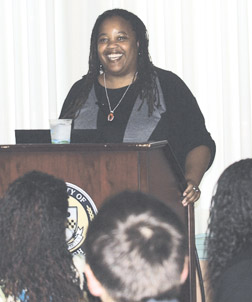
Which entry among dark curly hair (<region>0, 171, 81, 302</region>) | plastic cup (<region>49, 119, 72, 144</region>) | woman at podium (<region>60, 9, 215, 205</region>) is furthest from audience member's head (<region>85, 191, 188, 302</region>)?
woman at podium (<region>60, 9, 215, 205</region>)

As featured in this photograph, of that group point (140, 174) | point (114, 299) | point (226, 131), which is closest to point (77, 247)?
point (140, 174)

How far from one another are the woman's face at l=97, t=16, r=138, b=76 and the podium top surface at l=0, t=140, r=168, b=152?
2.19 feet

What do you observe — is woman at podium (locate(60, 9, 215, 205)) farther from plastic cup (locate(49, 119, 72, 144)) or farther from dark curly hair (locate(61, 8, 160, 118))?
plastic cup (locate(49, 119, 72, 144))

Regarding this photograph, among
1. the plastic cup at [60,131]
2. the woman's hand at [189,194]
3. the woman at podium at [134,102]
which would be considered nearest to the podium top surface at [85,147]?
the plastic cup at [60,131]

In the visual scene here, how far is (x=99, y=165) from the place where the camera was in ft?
7.29

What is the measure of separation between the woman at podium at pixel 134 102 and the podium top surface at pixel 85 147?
0.48m

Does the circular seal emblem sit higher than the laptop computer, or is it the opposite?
the laptop computer

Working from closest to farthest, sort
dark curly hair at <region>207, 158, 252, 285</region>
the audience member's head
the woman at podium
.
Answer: the audience member's head, dark curly hair at <region>207, 158, 252, 285</region>, the woman at podium

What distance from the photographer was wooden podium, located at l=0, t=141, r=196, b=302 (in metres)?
2.18

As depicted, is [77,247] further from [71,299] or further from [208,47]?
[208,47]

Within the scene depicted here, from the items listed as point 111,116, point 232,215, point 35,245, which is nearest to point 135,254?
point 35,245

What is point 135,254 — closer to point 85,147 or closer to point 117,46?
point 85,147

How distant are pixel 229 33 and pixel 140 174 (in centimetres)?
290

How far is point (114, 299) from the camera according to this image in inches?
50.6
